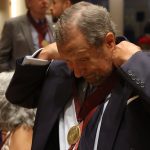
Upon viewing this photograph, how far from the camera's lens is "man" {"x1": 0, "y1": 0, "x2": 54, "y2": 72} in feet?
12.3

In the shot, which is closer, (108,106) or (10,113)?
(108,106)

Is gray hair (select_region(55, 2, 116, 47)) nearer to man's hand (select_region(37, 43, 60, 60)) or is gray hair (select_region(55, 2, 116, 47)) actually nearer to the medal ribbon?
the medal ribbon

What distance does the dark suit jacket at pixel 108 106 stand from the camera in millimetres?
1506

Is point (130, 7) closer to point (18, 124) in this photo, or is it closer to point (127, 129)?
point (18, 124)

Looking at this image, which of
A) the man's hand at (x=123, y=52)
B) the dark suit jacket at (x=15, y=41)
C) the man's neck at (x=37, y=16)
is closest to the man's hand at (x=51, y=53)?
the man's hand at (x=123, y=52)

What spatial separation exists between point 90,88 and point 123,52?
10.2 inches

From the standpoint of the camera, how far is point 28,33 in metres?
3.76

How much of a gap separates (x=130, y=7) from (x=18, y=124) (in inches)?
72.3

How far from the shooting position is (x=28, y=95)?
6.40 feet

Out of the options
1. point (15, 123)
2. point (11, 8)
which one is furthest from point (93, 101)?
point (11, 8)

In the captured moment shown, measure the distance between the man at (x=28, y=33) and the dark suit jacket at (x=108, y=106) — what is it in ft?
5.88

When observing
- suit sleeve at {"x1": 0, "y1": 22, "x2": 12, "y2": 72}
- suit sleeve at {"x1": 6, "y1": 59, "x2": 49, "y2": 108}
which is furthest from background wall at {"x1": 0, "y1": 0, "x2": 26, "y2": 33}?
suit sleeve at {"x1": 6, "y1": 59, "x2": 49, "y2": 108}

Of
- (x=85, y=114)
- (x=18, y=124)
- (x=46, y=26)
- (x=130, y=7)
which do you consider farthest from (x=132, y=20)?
(x=85, y=114)

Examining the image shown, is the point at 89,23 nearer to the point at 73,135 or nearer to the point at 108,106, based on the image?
the point at 108,106
